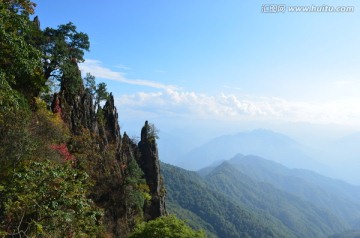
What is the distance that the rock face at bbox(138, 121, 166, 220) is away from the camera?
55.1m

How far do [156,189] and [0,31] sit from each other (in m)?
48.5

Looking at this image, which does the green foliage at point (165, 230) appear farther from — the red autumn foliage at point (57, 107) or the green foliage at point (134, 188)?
the green foliage at point (134, 188)

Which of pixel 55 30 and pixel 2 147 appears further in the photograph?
pixel 55 30

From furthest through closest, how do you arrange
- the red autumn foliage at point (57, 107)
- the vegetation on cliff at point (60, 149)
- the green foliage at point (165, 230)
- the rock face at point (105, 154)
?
the rock face at point (105, 154)
the red autumn foliage at point (57, 107)
the green foliage at point (165, 230)
the vegetation on cliff at point (60, 149)

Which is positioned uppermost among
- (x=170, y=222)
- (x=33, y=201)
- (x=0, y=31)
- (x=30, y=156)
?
(x=0, y=31)

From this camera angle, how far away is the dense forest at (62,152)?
11844 mm

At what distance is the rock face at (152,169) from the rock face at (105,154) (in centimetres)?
17

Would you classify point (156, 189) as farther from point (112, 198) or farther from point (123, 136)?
point (112, 198)

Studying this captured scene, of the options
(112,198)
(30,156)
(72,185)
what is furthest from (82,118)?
(72,185)

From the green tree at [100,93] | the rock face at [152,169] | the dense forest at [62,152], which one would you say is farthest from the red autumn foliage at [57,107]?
the rock face at [152,169]

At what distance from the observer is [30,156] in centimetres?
1841

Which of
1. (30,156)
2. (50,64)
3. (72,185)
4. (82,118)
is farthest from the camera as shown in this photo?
(82,118)

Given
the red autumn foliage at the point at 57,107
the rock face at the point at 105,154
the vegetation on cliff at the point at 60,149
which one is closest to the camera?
the vegetation on cliff at the point at 60,149

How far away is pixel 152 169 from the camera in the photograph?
58.5 m
